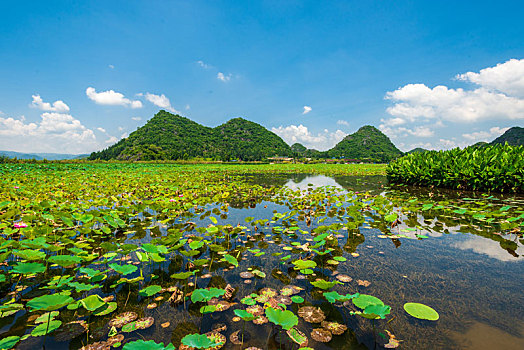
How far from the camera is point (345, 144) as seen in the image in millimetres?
116250

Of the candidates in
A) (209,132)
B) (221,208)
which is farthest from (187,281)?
(209,132)

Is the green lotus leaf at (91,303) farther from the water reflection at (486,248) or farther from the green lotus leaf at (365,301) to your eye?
the water reflection at (486,248)

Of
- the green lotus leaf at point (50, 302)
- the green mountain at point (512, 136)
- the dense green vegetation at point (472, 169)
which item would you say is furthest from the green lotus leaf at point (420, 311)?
the green mountain at point (512, 136)

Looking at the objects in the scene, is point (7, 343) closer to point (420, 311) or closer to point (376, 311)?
point (376, 311)

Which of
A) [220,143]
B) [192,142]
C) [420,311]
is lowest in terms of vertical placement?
[420,311]

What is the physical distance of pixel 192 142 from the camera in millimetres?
91062

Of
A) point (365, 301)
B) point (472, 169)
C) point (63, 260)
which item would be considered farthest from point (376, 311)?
point (472, 169)

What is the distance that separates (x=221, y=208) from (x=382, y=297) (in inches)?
155

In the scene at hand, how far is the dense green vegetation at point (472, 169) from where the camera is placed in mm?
7012

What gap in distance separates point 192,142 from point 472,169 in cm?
9221

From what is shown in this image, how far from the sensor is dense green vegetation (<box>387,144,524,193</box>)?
7012 millimetres

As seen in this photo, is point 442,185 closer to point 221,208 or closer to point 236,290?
point 221,208

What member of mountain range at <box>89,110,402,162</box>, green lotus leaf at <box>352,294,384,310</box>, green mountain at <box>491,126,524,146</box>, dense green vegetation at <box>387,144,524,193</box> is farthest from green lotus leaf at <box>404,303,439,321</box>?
green mountain at <box>491,126,524,146</box>

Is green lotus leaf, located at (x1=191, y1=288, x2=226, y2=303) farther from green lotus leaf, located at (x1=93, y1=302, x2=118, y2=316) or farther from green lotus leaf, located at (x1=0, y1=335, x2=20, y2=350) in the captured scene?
green lotus leaf, located at (x1=0, y1=335, x2=20, y2=350)
